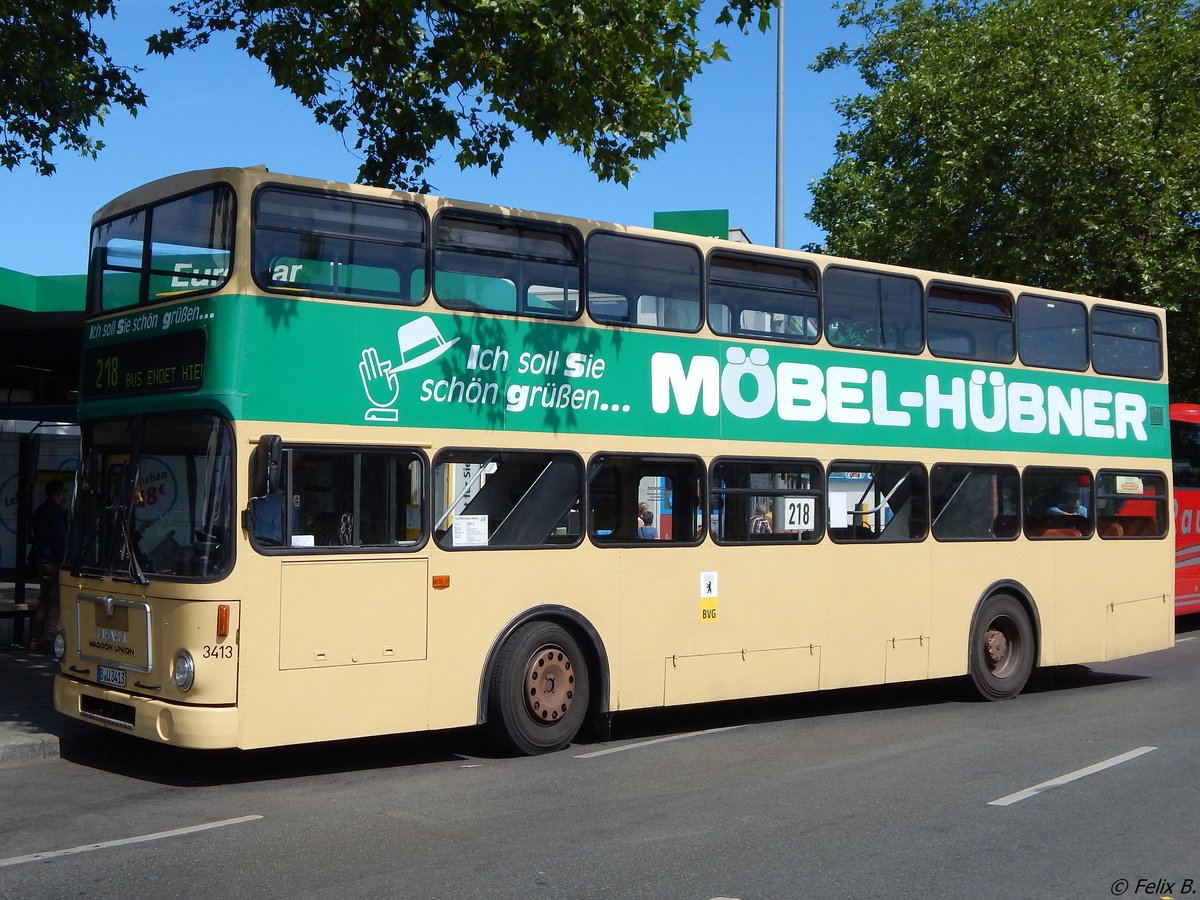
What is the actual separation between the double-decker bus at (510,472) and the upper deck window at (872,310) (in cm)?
3

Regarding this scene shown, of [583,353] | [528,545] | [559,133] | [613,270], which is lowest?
[528,545]

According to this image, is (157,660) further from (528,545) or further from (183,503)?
(528,545)

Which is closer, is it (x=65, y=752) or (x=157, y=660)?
(x=157, y=660)

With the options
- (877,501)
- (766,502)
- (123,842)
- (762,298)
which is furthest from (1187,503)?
(123,842)

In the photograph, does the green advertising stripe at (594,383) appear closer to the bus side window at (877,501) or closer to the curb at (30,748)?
the bus side window at (877,501)

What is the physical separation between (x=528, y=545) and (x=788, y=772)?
2.55 meters

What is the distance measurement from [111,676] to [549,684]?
3184mm

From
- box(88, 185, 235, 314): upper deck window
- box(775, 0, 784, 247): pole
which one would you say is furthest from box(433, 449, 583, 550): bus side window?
box(775, 0, 784, 247): pole

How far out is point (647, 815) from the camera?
8008 millimetres

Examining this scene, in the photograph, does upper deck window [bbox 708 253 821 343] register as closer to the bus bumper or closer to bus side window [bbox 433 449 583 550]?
bus side window [bbox 433 449 583 550]

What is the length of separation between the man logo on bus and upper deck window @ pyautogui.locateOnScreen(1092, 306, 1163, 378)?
27.1ft

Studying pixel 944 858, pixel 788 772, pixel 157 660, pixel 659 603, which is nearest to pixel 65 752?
pixel 157 660

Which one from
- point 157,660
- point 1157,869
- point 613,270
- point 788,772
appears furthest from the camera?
point 613,270

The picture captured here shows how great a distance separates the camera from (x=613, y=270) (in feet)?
35.4
